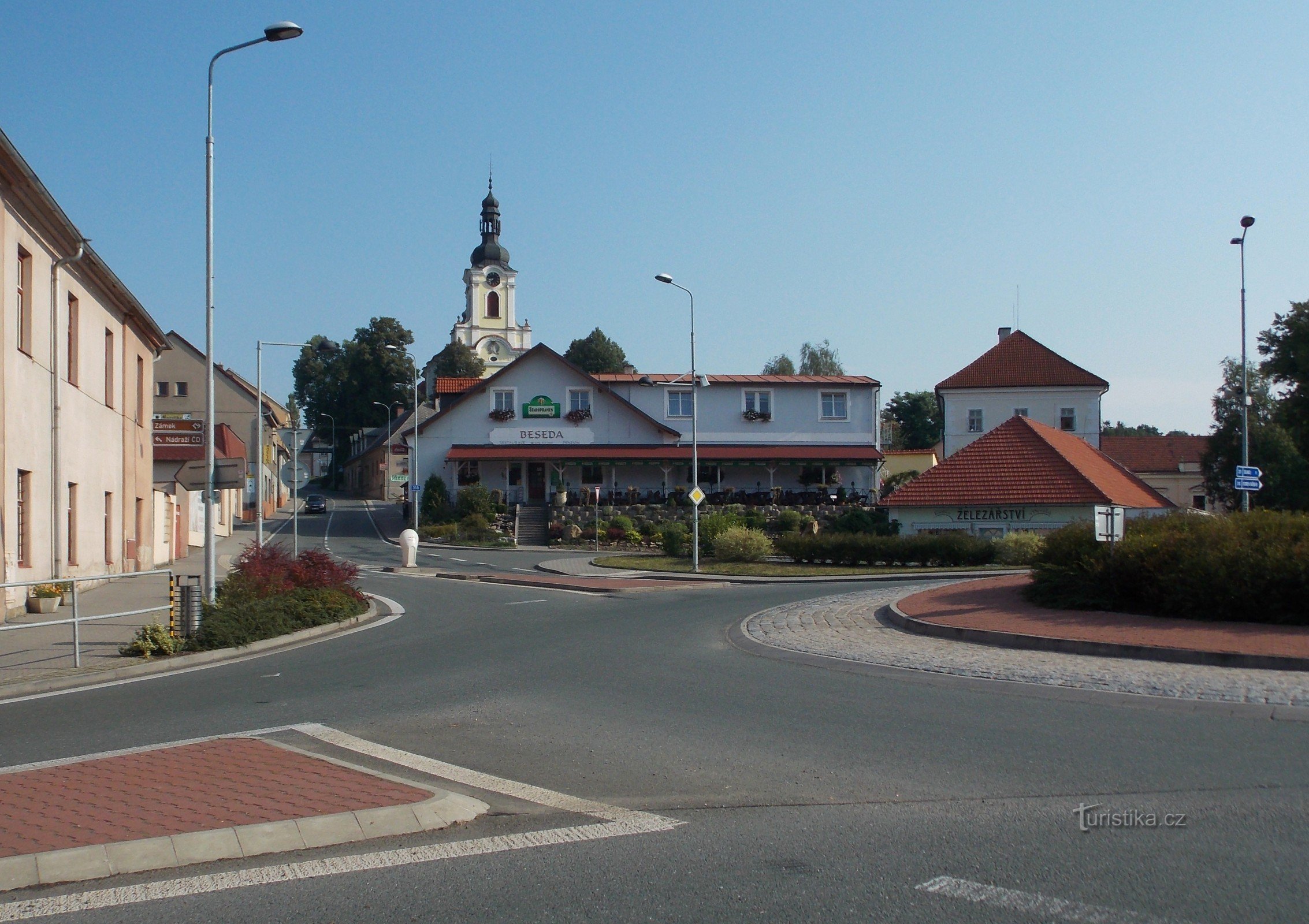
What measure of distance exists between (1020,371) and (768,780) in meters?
65.2

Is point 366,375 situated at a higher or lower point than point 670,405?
higher

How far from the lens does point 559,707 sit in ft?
33.7

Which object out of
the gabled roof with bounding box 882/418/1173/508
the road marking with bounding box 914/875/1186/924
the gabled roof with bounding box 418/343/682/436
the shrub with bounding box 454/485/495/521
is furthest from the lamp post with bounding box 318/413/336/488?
the road marking with bounding box 914/875/1186/924

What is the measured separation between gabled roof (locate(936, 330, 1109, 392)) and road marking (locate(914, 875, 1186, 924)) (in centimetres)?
6572

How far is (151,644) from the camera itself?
46.4 feet

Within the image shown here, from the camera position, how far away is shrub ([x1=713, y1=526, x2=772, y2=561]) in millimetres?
35781

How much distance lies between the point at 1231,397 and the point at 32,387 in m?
68.2

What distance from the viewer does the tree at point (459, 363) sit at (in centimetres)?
10281

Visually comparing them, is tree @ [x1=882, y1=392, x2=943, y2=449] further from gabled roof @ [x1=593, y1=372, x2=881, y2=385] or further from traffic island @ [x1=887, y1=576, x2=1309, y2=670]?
traffic island @ [x1=887, y1=576, x2=1309, y2=670]

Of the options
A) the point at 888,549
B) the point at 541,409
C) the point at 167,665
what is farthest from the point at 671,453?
the point at 167,665

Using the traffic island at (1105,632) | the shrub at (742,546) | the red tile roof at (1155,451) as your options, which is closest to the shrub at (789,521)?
the shrub at (742,546)

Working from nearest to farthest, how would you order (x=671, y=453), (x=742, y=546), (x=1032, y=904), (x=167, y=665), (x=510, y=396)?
(x=1032, y=904) < (x=167, y=665) < (x=742, y=546) < (x=671, y=453) < (x=510, y=396)

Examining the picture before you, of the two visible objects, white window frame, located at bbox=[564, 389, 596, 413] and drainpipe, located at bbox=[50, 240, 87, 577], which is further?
white window frame, located at bbox=[564, 389, 596, 413]

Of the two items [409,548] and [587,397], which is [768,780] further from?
[587,397]
